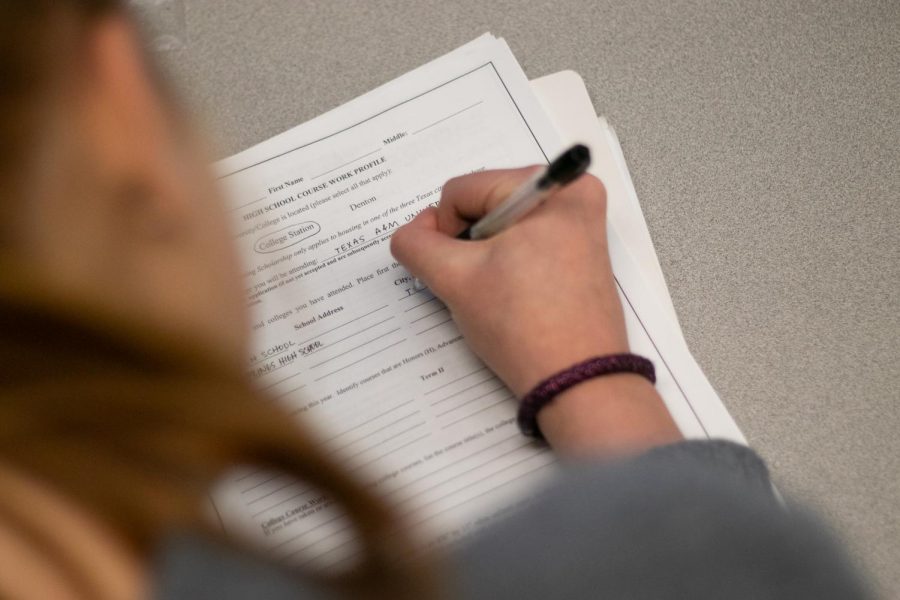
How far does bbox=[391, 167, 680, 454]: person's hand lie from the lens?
43 cm

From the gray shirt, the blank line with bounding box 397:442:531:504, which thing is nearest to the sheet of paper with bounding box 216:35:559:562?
the blank line with bounding box 397:442:531:504

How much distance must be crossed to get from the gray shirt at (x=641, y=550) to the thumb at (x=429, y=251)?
0.19 meters

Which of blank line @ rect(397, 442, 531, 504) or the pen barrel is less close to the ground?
the pen barrel

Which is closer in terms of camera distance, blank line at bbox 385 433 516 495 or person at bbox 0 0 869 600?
person at bbox 0 0 869 600

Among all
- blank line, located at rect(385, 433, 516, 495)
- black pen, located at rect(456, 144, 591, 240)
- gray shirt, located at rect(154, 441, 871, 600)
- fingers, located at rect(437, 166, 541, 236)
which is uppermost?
fingers, located at rect(437, 166, 541, 236)

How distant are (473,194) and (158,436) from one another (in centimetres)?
28

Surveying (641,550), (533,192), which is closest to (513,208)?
(533,192)

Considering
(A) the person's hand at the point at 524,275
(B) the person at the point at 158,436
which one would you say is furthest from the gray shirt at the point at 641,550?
(A) the person's hand at the point at 524,275

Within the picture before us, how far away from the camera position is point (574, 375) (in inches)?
17.0

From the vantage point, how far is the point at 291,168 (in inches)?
22.1

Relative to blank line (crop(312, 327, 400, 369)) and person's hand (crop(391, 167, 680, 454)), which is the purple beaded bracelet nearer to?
person's hand (crop(391, 167, 680, 454))

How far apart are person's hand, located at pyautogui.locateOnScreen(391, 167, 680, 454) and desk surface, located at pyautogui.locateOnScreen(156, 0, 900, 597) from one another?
3.0 inches

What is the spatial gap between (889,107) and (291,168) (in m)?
0.45

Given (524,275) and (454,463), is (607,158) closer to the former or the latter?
(524,275)
